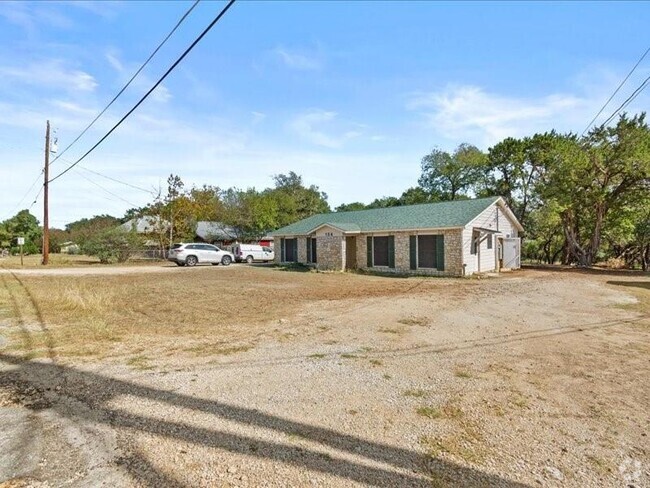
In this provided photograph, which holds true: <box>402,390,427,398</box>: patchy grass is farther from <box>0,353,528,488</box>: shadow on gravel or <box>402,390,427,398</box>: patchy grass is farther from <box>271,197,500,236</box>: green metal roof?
<box>271,197,500,236</box>: green metal roof

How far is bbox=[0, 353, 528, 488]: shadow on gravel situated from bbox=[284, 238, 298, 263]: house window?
71.2 feet

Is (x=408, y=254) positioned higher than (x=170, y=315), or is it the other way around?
(x=408, y=254)

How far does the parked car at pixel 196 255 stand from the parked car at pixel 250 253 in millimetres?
2580

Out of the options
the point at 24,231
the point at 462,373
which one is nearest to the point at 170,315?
the point at 462,373

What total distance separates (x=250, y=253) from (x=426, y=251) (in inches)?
649

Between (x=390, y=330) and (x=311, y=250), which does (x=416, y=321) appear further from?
(x=311, y=250)

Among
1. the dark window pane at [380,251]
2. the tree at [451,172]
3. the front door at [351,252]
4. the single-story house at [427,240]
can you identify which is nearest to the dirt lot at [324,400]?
the single-story house at [427,240]

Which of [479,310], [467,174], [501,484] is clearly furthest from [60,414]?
[467,174]

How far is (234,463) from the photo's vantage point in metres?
2.81

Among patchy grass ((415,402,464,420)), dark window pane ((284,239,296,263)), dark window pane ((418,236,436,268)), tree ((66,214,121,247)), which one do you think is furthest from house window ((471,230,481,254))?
tree ((66,214,121,247))

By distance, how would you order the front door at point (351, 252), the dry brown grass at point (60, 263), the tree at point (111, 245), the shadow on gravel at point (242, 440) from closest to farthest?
the shadow on gravel at point (242, 440), the front door at point (351, 252), the dry brown grass at point (60, 263), the tree at point (111, 245)

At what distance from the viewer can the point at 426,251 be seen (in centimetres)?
1898

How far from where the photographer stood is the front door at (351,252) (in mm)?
22297

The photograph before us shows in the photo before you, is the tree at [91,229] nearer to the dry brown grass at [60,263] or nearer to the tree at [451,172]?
the dry brown grass at [60,263]
